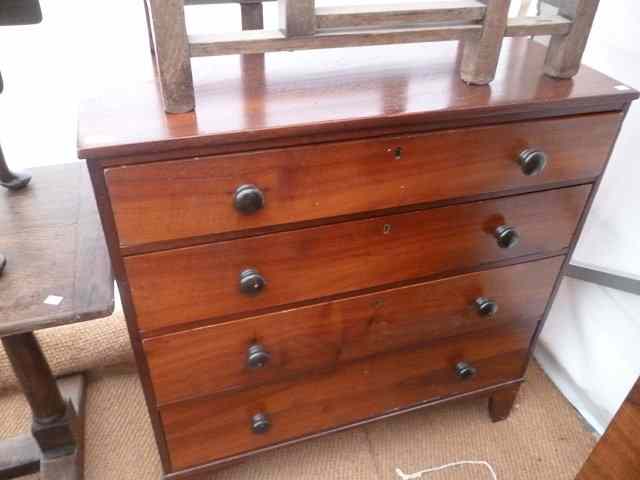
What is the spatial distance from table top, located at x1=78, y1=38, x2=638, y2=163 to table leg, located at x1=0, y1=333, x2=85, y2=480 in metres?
0.60

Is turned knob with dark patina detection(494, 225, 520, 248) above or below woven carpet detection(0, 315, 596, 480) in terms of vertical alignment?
above

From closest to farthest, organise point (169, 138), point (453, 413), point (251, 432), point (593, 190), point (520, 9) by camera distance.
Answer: point (169, 138)
point (593, 190)
point (251, 432)
point (520, 9)
point (453, 413)

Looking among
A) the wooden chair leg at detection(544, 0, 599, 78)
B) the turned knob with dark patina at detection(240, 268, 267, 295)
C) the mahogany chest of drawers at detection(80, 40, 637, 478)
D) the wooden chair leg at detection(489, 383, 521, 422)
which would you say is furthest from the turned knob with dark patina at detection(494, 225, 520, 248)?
the wooden chair leg at detection(489, 383, 521, 422)

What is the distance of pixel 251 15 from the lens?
3.18 ft

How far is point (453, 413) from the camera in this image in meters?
1.40

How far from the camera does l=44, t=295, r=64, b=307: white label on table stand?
0.77 metres

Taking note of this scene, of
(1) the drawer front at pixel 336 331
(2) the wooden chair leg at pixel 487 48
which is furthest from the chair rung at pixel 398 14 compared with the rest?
(1) the drawer front at pixel 336 331

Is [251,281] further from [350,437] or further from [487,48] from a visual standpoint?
[350,437]

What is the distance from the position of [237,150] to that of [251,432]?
2.04 feet

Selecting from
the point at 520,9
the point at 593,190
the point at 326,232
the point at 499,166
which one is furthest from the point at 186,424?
the point at 520,9

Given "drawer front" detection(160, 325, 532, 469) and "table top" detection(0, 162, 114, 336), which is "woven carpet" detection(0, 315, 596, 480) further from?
"table top" detection(0, 162, 114, 336)

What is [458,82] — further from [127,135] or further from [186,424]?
[186,424]

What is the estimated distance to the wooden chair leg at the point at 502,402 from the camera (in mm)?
1307

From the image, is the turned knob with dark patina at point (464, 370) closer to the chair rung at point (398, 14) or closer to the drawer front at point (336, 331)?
the drawer front at point (336, 331)
